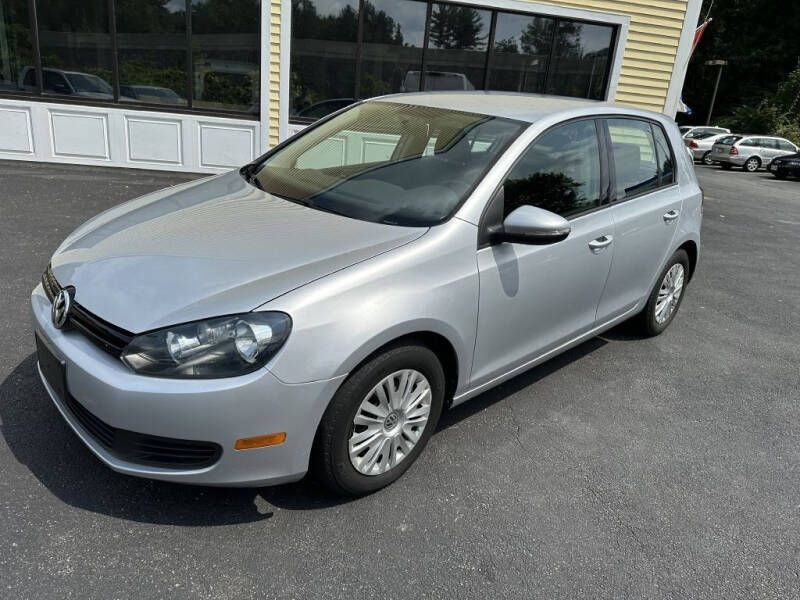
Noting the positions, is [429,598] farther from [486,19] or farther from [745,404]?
[486,19]

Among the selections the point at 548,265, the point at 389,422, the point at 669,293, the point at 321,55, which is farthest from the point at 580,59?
the point at 389,422

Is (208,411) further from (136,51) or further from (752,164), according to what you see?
(752,164)

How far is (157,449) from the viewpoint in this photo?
2215mm

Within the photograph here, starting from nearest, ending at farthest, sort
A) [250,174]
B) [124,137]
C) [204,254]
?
[204,254] → [250,174] → [124,137]

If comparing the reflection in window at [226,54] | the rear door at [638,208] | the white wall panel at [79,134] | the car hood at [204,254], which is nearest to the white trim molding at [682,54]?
the reflection in window at [226,54]

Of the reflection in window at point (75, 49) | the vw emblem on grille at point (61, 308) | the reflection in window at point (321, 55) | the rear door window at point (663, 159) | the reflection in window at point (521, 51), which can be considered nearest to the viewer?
the vw emblem on grille at point (61, 308)

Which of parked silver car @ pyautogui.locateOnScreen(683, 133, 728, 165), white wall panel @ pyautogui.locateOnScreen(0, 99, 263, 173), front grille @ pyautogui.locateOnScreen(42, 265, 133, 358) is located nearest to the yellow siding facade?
white wall panel @ pyautogui.locateOnScreen(0, 99, 263, 173)

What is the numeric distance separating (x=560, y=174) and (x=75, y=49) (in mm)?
8600

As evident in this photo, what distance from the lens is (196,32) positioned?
30.2ft

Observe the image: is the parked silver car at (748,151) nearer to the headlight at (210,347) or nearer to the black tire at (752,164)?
the black tire at (752,164)

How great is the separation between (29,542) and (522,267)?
7.52 feet

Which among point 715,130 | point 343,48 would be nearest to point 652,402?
point 343,48

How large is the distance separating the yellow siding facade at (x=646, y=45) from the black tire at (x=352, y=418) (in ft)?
25.7

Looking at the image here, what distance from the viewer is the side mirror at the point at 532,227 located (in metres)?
2.68
